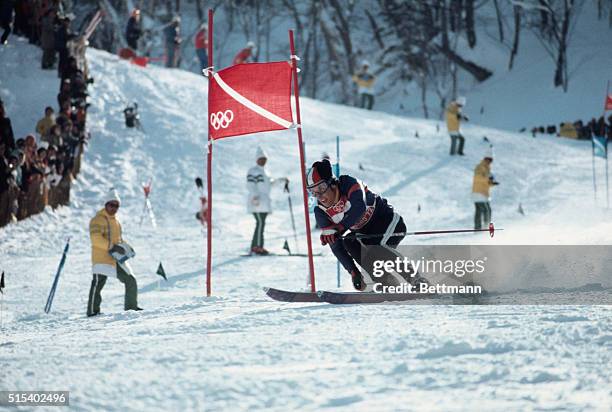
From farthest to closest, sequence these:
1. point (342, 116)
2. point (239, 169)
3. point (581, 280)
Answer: point (342, 116) < point (239, 169) < point (581, 280)

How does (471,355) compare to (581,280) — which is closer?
(471,355)

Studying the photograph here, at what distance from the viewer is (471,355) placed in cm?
484

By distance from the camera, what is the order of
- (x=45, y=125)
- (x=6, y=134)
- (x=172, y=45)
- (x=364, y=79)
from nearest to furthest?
(x=6, y=134) < (x=45, y=125) < (x=364, y=79) < (x=172, y=45)

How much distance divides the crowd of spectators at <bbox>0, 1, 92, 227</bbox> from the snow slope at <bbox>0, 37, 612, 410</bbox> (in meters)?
0.44

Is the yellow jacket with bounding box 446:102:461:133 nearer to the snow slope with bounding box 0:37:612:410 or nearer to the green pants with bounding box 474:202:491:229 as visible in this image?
the snow slope with bounding box 0:37:612:410

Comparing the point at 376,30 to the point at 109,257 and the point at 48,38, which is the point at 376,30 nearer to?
the point at 48,38

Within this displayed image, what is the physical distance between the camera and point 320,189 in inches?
287

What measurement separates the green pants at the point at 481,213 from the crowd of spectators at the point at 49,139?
7.45 metres

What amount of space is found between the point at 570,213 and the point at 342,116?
10.8 metres

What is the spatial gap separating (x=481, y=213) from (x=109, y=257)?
8.15 meters

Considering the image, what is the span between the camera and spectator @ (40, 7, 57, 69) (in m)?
20.3

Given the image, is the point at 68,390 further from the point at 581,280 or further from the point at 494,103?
the point at 494,103

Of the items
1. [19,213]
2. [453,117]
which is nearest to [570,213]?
[453,117]

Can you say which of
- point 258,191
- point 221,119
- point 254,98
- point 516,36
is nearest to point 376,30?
point 516,36
